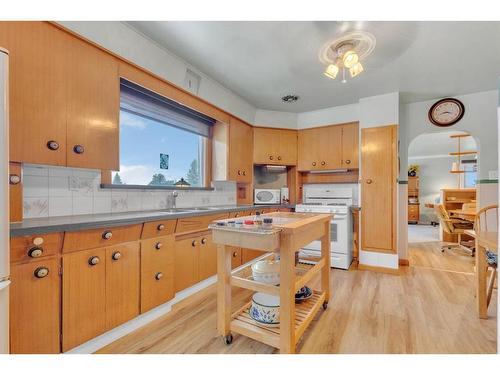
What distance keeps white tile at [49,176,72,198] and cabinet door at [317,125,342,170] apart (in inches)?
130

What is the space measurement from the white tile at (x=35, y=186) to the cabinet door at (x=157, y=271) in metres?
0.75

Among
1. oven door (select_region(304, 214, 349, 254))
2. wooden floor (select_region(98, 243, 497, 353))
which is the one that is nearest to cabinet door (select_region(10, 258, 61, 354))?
wooden floor (select_region(98, 243, 497, 353))

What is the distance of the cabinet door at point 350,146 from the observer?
3.61 metres

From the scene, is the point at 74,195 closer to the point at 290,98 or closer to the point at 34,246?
the point at 34,246

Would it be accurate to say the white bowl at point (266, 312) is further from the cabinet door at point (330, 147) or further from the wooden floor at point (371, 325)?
the cabinet door at point (330, 147)

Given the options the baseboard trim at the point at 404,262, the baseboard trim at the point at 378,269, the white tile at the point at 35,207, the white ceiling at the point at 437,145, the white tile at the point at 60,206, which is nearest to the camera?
the white tile at the point at 35,207

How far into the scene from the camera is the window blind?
225 cm

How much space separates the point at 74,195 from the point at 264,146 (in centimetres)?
271

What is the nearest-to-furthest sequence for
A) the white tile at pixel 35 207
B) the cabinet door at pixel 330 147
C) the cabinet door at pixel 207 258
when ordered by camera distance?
the white tile at pixel 35 207, the cabinet door at pixel 207 258, the cabinet door at pixel 330 147

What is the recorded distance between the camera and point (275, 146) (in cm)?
Result: 395

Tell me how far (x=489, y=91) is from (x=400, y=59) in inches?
73.2

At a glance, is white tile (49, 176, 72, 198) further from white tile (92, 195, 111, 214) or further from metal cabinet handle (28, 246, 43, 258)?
metal cabinet handle (28, 246, 43, 258)

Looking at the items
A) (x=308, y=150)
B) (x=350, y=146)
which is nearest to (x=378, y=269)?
(x=350, y=146)

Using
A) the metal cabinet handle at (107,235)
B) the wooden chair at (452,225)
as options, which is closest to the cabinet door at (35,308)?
the metal cabinet handle at (107,235)
